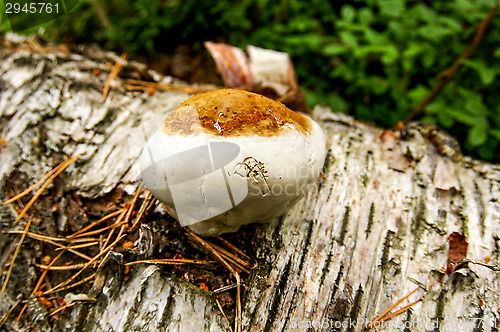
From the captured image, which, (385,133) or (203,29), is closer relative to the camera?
(385,133)

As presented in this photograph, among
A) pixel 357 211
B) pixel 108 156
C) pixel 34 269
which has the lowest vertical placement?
pixel 34 269

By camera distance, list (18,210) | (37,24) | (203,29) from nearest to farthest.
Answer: (18,210) → (37,24) → (203,29)

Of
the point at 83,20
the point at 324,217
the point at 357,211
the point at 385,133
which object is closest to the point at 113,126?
the point at 324,217

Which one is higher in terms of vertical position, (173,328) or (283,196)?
(283,196)

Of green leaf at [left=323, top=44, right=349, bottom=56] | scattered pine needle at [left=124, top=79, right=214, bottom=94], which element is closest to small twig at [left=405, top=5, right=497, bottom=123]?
green leaf at [left=323, top=44, right=349, bottom=56]

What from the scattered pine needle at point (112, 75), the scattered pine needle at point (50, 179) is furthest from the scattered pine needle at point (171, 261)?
the scattered pine needle at point (112, 75)

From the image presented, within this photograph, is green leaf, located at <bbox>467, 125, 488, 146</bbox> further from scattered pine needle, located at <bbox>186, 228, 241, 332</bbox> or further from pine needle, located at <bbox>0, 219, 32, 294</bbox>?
pine needle, located at <bbox>0, 219, 32, 294</bbox>

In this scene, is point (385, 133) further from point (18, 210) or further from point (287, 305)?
point (18, 210)
